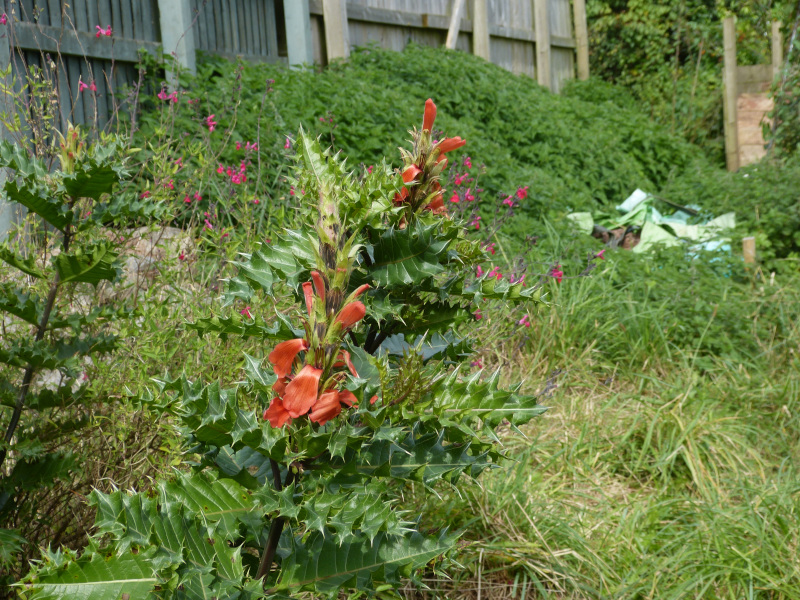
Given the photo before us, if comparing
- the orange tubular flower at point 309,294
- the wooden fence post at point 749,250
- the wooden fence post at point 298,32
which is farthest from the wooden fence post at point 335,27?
the orange tubular flower at point 309,294

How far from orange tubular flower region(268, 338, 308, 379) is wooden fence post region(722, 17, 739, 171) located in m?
9.68

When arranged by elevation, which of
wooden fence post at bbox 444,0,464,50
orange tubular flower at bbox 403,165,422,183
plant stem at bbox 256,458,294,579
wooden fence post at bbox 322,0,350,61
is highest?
wooden fence post at bbox 444,0,464,50

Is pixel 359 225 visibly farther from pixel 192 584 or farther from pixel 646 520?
pixel 646 520

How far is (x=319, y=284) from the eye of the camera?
1.08 m

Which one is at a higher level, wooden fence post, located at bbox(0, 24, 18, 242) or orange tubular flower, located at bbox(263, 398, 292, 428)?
wooden fence post, located at bbox(0, 24, 18, 242)

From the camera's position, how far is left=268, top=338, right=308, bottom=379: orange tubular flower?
1.10 metres

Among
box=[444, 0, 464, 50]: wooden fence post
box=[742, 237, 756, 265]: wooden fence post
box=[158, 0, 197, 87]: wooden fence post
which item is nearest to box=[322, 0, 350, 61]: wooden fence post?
box=[158, 0, 197, 87]: wooden fence post

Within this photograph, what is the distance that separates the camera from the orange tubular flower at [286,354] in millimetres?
1096

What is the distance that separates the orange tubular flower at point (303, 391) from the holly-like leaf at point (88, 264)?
2.63 feet

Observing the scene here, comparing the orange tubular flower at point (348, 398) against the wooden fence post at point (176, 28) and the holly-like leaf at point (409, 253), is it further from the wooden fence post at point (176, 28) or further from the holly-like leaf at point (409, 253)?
the wooden fence post at point (176, 28)

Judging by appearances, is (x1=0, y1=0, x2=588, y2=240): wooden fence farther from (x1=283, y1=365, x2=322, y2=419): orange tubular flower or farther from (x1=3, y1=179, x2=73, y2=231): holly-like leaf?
(x1=283, y1=365, x2=322, y2=419): orange tubular flower

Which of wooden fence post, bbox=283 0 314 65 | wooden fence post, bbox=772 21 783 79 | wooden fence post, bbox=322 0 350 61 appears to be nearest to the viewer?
wooden fence post, bbox=283 0 314 65

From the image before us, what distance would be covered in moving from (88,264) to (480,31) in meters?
8.96

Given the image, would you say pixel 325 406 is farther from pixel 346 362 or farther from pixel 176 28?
pixel 176 28
